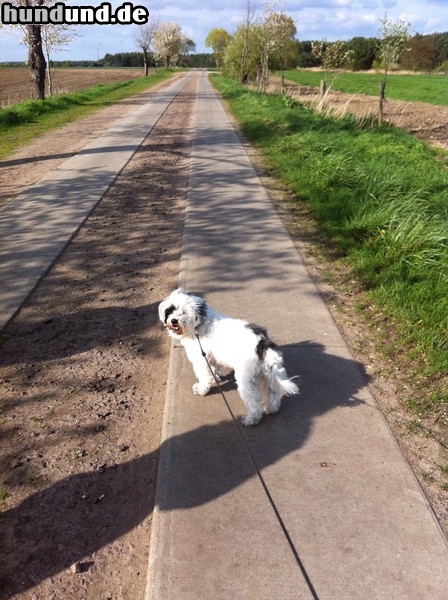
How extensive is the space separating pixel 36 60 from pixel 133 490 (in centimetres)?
2452

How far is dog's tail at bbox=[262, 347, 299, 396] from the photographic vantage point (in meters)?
3.10

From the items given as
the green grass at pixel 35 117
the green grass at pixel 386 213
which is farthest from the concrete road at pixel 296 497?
the green grass at pixel 35 117

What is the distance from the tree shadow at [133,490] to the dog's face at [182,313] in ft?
2.39

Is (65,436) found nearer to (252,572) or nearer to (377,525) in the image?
(252,572)

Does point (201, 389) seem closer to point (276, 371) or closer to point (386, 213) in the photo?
point (276, 371)

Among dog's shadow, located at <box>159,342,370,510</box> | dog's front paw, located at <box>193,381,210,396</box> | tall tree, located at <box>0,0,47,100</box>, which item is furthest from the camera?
tall tree, located at <box>0,0,47,100</box>

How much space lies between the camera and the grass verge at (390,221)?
425 cm

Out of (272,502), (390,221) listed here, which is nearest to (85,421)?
(272,502)

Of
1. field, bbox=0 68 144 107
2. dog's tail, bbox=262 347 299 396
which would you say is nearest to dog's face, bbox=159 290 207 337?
dog's tail, bbox=262 347 299 396

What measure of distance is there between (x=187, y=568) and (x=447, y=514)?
1.52m

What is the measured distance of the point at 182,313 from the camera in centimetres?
328

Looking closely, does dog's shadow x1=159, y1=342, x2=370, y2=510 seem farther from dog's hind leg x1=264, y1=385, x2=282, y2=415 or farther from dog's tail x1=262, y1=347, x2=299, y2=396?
dog's tail x1=262, y1=347, x2=299, y2=396

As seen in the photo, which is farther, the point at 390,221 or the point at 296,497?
the point at 390,221

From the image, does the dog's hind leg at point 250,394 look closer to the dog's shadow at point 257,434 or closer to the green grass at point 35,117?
the dog's shadow at point 257,434
